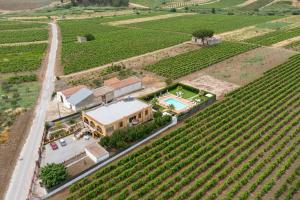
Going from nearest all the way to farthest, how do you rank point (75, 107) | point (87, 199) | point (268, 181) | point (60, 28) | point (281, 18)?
1. point (87, 199)
2. point (268, 181)
3. point (75, 107)
4. point (60, 28)
5. point (281, 18)

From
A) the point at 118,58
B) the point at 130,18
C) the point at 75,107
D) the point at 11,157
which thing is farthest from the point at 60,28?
the point at 11,157

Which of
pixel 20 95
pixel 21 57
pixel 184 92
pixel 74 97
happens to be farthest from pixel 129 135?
pixel 21 57

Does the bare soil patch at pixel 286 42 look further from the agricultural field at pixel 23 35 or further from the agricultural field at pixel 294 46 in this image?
the agricultural field at pixel 23 35

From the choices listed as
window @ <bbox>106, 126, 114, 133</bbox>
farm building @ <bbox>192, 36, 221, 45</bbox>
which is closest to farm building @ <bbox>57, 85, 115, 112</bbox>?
window @ <bbox>106, 126, 114, 133</bbox>

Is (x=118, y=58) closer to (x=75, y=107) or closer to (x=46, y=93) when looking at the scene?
(x=46, y=93)

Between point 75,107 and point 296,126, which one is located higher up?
point 75,107

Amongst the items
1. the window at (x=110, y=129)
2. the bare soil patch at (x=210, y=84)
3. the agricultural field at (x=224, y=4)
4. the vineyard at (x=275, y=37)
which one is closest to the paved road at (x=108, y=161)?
the window at (x=110, y=129)
